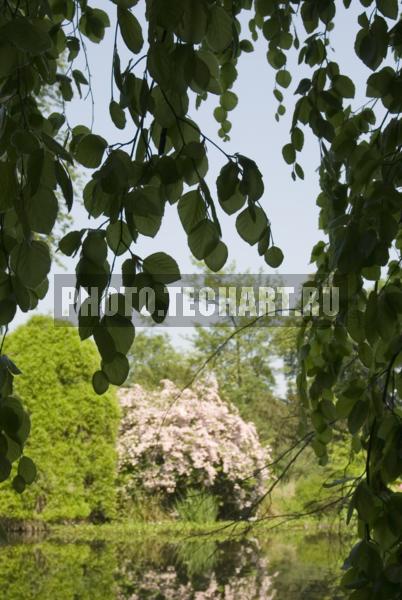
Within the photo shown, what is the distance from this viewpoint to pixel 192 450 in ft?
Result: 31.8

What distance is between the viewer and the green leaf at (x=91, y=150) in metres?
0.61

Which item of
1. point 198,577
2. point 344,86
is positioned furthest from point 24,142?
point 198,577

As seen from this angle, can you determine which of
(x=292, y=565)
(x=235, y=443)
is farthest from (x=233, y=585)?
(x=235, y=443)

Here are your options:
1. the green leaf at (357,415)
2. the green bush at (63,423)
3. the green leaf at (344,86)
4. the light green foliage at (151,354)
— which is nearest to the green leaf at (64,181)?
the green leaf at (357,415)

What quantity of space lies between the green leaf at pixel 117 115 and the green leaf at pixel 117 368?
1.06 feet

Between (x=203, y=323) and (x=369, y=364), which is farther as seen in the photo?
(x=203, y=323)

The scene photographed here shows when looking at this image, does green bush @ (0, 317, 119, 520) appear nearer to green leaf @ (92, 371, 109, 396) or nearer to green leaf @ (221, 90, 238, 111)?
green leaf @ (221, 90, 238, 111)

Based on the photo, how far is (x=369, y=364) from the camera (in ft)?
3.46

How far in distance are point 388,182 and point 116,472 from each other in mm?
9044

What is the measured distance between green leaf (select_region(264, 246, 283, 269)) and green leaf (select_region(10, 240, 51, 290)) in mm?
401

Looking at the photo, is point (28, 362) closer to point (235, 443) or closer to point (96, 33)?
point (235, 443)

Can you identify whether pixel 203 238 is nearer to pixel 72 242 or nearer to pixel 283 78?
pixel 72 242

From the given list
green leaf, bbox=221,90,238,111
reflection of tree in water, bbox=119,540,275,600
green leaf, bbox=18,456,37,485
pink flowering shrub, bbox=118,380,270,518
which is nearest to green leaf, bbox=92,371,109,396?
green leaf, bbox=18,456,37,485

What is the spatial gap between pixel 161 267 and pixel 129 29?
19cm
